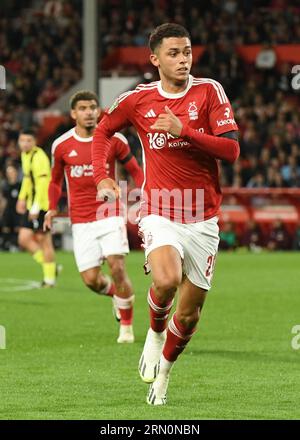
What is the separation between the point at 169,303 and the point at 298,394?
3.60ft

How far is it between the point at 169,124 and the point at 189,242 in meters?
0.88

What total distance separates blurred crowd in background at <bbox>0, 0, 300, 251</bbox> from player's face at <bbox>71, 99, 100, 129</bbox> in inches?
596

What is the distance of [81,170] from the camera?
1222 centimetres

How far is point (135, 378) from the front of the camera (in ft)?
29.8

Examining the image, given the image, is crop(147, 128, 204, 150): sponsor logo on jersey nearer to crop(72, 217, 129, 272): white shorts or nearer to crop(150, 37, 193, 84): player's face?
crop(150, 37, 193, 84): player's face

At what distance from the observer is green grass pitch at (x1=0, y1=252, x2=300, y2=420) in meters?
7.72

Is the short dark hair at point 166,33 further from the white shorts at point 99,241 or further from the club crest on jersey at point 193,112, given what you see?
the white shorts at point 99,241

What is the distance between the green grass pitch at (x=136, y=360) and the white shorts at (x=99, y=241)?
78 cm

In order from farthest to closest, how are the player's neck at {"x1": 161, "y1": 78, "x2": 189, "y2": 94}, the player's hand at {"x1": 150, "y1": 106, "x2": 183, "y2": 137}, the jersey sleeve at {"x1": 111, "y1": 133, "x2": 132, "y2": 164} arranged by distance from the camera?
the jersey sleeve at {"x1": 111, "y1": 133, "x2": 132, "y2": 164} < the player's neck at {"x1": 161, "y1": 78, "x2": 189, "y2": 94} < the player's hand at {"x1": 150, "y1": 106, "x2": 183, "y2": 137}

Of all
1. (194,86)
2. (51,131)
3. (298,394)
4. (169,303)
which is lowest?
(51,131)

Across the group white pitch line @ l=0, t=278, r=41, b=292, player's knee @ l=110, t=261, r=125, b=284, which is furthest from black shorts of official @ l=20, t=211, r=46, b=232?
player's knee @ l=110, t=261, r=125, b=284

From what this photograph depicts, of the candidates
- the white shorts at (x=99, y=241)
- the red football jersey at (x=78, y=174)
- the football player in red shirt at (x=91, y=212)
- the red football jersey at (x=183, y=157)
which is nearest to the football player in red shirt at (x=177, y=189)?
the red football jersey at (x=183, y=157)
